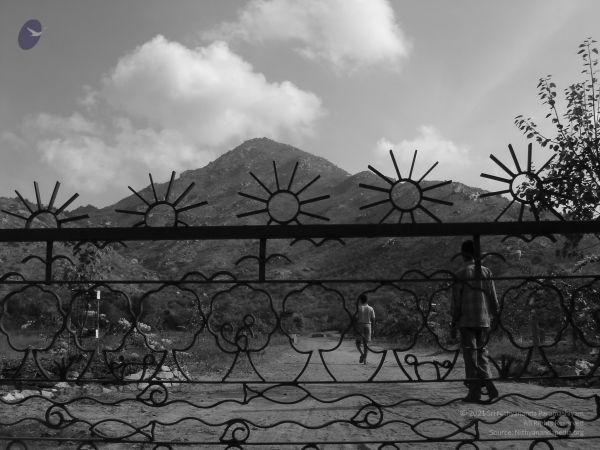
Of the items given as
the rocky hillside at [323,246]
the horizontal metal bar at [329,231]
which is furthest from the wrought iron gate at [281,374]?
the rocky hillside at [323,246]

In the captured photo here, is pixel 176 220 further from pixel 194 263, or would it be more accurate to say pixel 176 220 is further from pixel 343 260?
pixel 194 263

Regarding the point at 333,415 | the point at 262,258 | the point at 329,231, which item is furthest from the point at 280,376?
the point at 329,231

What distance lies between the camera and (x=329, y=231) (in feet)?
9.32

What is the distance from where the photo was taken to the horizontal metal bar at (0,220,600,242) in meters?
2.83

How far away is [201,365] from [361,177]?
50.6 meters

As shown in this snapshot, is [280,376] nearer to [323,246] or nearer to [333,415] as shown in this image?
[333,415]

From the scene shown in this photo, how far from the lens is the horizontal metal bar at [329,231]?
2832 mm

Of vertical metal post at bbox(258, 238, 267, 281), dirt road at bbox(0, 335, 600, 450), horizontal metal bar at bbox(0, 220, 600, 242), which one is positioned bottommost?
dirt road at bbox(0, 335, 600, 450)

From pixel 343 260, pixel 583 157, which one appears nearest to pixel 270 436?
pixel 583 157

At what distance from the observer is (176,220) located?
2.85 metres

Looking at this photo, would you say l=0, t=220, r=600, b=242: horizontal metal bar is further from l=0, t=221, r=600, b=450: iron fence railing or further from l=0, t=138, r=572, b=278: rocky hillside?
l=0, t=138, r=572, b=278: rocky hillside

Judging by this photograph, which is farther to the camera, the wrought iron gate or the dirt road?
the dirt road

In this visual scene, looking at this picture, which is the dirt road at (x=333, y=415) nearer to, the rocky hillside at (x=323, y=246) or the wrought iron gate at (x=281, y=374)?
the wrought iron gate at (x=281, y=374)

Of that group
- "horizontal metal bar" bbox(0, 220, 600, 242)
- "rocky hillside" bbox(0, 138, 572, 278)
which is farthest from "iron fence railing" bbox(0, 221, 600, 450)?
"rocky hillside" bbox(0, 138, 572, 278)
